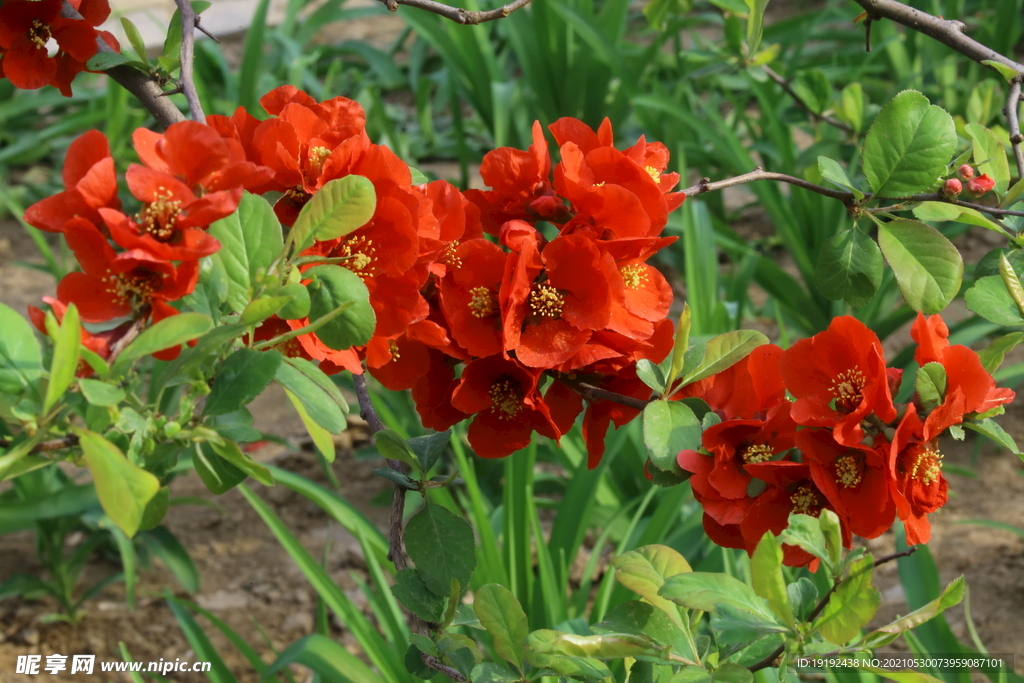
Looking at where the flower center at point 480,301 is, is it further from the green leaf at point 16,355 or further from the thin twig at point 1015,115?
the thin twig at point 1015,115

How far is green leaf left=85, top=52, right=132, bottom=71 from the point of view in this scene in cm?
58

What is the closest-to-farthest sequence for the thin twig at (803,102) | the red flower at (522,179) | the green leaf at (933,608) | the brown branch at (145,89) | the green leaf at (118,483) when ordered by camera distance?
the green leaf at (118,483) < the green leaf at (933,608) < the red flower at (522,179) < the brown branch at (145,89) < the thin twig at (803,102)

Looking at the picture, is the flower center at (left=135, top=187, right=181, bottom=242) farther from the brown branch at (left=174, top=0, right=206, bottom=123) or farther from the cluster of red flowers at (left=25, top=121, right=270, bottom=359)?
the brown branch at (left=174, top=0, right=206, bottom=123)

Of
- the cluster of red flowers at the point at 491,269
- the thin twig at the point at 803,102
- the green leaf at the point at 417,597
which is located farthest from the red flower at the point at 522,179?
the thin twig at the point at 803,102

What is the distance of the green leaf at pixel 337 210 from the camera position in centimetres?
39

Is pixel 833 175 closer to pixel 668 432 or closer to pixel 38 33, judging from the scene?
pixel 668 432

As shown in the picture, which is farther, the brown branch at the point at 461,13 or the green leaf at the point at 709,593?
the brown branch at the point at 461,13

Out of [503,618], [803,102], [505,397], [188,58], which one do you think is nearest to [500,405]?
[505,397]

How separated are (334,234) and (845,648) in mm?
307

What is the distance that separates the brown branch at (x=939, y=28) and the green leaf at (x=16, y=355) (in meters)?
0.56

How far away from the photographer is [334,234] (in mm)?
396

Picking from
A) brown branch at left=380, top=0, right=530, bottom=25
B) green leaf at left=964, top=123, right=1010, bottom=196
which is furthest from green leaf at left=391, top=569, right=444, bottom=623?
green leaf at left=964, top=123, right=1010, bottom=196

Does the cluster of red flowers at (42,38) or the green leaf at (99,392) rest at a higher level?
the cluster of red flowers at (42,38)

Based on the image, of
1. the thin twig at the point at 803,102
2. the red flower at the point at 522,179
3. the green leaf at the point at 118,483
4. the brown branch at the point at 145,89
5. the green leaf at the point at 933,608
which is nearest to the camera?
the green leaf at the point at 118,483
